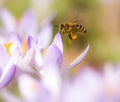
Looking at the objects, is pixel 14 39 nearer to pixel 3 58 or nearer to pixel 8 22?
pixel 3 58

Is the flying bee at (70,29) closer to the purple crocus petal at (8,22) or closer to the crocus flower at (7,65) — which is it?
the crocus flower at (7,65)

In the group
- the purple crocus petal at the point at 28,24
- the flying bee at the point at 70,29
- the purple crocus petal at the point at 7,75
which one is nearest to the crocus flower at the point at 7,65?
the purple crocus petal at the point at 7,75

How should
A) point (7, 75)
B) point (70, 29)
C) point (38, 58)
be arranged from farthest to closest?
point (70, 29), point (38, 58), point (7, 75)

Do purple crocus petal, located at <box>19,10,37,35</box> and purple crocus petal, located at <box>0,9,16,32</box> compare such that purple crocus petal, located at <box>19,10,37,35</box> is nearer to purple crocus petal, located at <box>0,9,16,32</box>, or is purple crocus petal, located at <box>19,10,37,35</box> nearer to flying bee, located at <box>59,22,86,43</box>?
purple crocus petal, located at <box>0,9,16,32</box>

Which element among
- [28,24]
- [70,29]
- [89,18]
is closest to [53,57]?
Result: [70,29]

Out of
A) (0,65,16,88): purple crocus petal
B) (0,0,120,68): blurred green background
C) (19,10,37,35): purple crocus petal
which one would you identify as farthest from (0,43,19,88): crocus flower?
(0,0,120,68): blurred green background

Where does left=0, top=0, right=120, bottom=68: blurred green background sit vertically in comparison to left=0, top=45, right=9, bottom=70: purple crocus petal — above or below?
above
